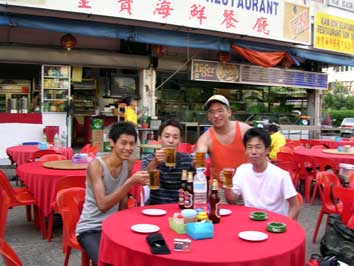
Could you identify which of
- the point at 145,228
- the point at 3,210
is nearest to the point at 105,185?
the point at 145,228

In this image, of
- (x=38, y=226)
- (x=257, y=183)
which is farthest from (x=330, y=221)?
(x=38, y=226)

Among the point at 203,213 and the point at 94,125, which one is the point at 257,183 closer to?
the point at 203,213

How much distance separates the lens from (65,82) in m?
10.7

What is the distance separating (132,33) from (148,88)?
2146 mm

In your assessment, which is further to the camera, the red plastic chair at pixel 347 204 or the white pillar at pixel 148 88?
the white pillar at pixel 148 88

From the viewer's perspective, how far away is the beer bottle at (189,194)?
2.88m

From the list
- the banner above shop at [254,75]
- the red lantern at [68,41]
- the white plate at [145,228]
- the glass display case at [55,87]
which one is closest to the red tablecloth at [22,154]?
the glass display case at [55,87]

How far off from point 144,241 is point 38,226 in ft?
12.0

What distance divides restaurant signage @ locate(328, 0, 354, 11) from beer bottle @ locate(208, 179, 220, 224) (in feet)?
47.0

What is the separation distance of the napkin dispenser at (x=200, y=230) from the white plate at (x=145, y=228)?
0.71 feet

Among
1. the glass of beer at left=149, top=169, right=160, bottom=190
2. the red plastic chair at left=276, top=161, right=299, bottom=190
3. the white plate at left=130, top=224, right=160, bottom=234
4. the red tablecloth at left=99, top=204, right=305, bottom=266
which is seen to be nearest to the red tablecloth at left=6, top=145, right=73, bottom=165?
the red plastic chair at left=276, top=161, right=299, bottom=190

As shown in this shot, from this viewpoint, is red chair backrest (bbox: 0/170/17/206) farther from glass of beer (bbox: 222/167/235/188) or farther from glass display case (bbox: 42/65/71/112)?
glass display case (bbox: 42/65/71/112)

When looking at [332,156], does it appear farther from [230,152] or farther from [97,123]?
[97,123]

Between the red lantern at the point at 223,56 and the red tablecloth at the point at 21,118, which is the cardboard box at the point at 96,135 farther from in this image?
the red lantern at the point at 223,56
